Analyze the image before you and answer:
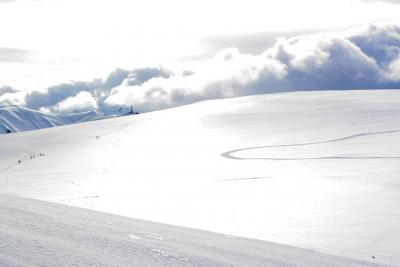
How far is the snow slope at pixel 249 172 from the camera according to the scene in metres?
10.5

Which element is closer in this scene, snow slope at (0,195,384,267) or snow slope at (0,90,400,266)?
snow slope at (0,195,384,267)

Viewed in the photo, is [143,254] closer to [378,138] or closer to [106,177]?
[106,177]

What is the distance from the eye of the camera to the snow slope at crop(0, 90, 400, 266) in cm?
1048

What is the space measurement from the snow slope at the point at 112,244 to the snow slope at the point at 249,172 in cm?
195

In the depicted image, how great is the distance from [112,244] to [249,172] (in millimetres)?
12353

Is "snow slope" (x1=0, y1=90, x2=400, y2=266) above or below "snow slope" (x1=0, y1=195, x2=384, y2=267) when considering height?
below

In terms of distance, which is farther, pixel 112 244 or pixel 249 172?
pixel 249 172

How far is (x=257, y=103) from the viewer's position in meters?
40.9

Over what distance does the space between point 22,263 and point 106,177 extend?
45.9 ft

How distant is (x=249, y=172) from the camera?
17.4 m

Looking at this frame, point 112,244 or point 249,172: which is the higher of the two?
point 112,244

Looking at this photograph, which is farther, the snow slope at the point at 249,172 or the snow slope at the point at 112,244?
the snow slope at the point at 249,172

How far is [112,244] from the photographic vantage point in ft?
17.2

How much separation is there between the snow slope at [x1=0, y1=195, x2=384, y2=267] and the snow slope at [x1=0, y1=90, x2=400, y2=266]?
195 centimetres
